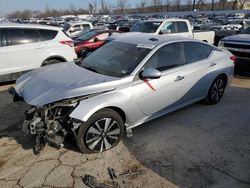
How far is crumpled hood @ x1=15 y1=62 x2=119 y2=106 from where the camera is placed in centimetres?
331

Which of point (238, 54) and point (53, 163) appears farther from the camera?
point (238, 54)

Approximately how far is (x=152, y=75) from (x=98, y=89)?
83 centimetres

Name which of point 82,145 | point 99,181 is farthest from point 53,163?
point 99,181

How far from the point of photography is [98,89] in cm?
345

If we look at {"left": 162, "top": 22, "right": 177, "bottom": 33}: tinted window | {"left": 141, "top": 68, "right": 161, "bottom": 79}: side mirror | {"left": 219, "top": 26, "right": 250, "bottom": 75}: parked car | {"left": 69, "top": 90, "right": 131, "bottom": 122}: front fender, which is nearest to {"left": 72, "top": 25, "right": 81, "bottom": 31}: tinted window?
{"left": 162, "top": 22, "right": 177, "bottom": 33}: tinted window

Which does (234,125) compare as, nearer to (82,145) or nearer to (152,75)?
(152,75)

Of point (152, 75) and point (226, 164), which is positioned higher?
point (152, 75)

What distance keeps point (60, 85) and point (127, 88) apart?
37.4 inches

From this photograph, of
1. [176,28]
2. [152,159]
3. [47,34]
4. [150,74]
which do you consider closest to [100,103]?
[150,74]

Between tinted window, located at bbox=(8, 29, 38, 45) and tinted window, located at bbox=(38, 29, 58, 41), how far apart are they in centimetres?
18

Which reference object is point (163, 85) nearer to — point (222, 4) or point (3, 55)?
point (3, 55)

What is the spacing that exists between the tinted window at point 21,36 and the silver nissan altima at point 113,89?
2949 mm

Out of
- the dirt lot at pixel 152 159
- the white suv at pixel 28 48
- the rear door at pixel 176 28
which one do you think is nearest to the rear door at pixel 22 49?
the white suv at pixel 28 48

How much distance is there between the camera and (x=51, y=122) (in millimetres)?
3266
